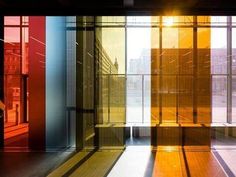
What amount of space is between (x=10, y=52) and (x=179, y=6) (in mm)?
6623

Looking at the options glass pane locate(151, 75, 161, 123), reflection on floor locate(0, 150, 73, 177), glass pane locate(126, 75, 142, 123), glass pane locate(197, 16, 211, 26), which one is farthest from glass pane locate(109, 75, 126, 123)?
glass pane locate(197, 16, 211, 26)

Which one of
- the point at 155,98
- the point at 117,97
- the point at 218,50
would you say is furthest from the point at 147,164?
the point at 218,50

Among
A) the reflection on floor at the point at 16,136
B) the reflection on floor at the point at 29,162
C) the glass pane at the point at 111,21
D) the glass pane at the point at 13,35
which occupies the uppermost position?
the glass pane at the point at 111,21

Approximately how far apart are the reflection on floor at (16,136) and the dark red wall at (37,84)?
0.34 m

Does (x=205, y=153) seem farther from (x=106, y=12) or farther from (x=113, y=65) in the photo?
(x=106, y=12)

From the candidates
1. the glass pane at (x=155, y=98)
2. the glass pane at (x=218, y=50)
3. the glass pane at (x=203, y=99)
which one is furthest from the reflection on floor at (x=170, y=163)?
the glass pane at (x=218, y=50)

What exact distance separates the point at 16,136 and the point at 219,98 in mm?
5695

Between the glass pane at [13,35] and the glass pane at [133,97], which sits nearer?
the glass pane at [133,97]

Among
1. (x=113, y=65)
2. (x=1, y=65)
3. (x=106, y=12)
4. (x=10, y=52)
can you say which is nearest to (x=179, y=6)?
(x=106, y=12)

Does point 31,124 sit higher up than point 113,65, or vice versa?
point 113,65

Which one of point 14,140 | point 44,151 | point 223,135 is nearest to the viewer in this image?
point 44,151

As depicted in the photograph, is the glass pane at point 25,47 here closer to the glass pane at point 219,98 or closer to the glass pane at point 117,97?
the glass pane at point 117,97

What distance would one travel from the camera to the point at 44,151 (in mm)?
8844

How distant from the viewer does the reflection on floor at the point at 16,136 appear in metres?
9.26
